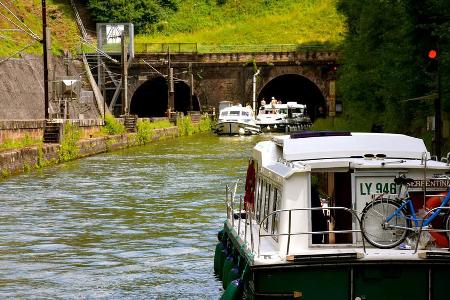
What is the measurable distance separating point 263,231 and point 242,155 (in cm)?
3327

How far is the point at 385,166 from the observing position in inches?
534

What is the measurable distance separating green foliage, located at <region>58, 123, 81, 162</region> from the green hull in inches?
1249

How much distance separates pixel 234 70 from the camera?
3565 inches

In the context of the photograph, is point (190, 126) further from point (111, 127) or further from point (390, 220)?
point (390, 220)

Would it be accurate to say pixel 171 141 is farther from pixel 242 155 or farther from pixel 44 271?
pixel 44 271

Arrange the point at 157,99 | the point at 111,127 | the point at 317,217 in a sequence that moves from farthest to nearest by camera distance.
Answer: the point at 157,99
the point at 111,127
the point at 317,217

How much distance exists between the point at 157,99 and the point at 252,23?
459 inches

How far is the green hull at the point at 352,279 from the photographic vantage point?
40.9 ft

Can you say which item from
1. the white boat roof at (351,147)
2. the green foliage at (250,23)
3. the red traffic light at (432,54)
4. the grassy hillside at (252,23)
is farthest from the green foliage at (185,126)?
the white boat roof at (351,147)

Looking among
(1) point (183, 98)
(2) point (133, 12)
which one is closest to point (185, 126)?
(1) point (183, 98)

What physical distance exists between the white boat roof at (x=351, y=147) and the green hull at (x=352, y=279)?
2068mm

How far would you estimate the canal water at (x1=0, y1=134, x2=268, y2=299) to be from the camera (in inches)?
706

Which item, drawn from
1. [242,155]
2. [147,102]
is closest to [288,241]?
[242,155]

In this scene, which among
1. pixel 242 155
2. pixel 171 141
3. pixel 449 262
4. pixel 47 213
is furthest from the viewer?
pixel 171 141
